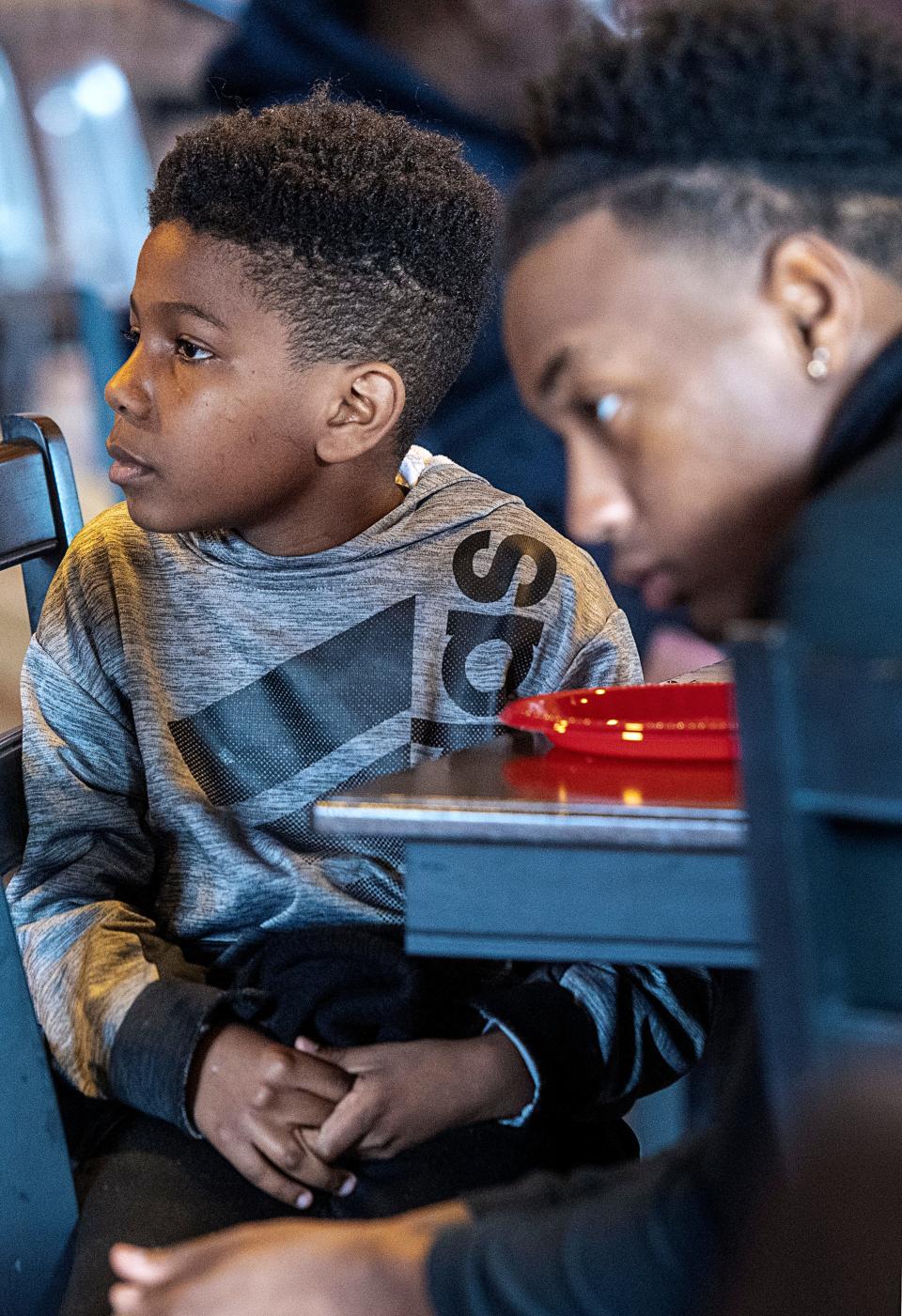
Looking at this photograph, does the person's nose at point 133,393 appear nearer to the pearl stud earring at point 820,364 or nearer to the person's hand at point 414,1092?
the person's hand at point 414,1092

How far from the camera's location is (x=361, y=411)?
1261 mm

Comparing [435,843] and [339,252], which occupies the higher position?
[339,252]

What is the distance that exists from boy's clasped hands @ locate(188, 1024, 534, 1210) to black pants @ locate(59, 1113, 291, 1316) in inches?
0.8

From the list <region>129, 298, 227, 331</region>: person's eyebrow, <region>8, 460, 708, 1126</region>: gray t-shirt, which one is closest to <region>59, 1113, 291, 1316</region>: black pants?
<region>8, 460, 708, 1126</region>: gray t-shirt

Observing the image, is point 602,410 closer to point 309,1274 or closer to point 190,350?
point 309,1274

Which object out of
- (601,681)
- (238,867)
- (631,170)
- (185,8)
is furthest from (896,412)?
(185,8)

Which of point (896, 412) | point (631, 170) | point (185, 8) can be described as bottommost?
point (896, 412)

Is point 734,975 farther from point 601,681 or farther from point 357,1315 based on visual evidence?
point 357,1315

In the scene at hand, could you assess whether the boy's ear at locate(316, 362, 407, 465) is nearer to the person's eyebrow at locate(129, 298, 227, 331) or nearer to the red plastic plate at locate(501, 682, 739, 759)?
the person's eyebrow at locate(129, 298, 227, 331)

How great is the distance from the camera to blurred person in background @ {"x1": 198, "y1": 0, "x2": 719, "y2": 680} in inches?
63.3

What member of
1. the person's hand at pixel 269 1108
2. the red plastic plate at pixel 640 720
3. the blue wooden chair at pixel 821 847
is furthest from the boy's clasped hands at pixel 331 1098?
the blue wooden chair at pixel 821 847

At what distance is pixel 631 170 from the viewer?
735mm

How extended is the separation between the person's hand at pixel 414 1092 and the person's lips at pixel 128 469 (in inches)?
18.3

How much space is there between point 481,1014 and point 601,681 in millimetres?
287
